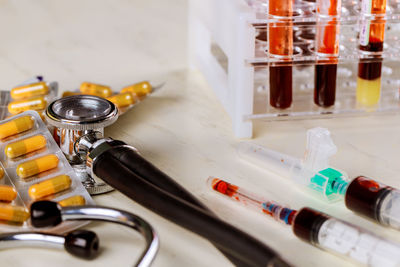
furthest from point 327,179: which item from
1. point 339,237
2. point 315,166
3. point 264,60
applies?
point 264,60

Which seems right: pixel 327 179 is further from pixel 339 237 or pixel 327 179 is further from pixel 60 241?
pixel 60 241

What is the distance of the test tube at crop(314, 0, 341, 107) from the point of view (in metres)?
1.10

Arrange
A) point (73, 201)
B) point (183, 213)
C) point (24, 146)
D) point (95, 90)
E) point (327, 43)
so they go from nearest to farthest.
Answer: point (183, 213) → point (73, 201) → point (24, 146) → point (327, 43) → point (95, 90)

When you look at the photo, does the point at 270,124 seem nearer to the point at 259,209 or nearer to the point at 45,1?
the point at 259,209

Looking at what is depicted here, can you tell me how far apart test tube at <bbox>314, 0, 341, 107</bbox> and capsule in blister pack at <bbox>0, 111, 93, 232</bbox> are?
0.45m

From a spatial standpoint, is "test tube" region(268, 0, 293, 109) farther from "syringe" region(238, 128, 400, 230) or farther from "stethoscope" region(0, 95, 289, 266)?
"stethoscope" region(0, 95, 289, 266)

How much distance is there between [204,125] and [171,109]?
0.31 ft

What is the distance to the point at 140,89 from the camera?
4.14ft

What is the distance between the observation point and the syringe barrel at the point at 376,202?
865 millimetres

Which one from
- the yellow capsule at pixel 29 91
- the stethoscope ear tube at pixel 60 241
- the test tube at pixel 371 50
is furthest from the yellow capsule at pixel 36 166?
the test tube at pixel 371 50

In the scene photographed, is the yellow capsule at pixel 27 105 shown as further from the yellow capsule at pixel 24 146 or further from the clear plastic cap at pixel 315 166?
the clear plastic cap at pixel 315 166

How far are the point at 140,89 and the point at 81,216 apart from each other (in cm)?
48

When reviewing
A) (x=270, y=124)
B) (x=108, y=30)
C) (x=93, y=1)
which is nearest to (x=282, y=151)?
(x=270, y=124)

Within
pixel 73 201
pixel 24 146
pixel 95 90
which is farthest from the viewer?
pixel 95 90
